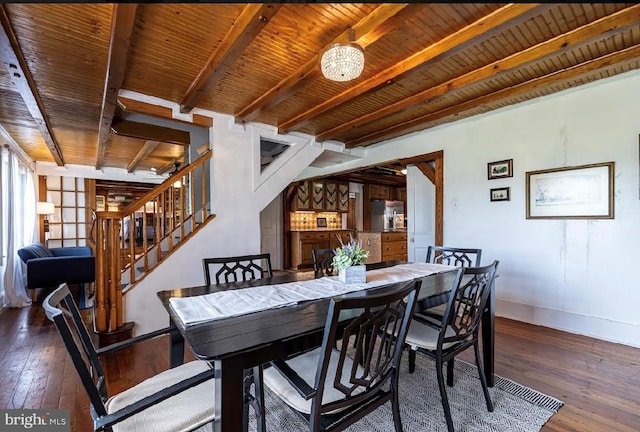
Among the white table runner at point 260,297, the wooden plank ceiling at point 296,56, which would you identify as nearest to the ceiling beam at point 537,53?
the wooden plank ceiling at point 296,56

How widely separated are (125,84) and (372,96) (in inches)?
96.7

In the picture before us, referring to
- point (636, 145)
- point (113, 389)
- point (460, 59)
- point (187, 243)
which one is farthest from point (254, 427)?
point (636, 145)

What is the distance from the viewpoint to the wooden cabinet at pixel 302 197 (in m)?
7.30

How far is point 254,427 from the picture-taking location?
173cm

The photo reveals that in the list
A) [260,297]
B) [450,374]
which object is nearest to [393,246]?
[450,374]

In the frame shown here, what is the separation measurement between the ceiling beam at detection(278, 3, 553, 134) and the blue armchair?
4705mm

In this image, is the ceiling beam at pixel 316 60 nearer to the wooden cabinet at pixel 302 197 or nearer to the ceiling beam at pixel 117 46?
the ceiling beam at pixel 117 46

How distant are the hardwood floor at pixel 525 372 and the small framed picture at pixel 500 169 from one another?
68.7 inches

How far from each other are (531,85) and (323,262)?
2628 mm

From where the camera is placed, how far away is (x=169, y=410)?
118cm

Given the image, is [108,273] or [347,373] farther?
[108,273]

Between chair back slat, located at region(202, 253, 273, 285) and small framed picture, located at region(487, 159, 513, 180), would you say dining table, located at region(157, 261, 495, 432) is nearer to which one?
chair back slat, located at region(202, 253, 273, 285)

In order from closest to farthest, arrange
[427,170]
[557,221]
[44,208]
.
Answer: [557,221] → [427,170] → [44,208]

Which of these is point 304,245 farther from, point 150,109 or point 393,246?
point 150,109
